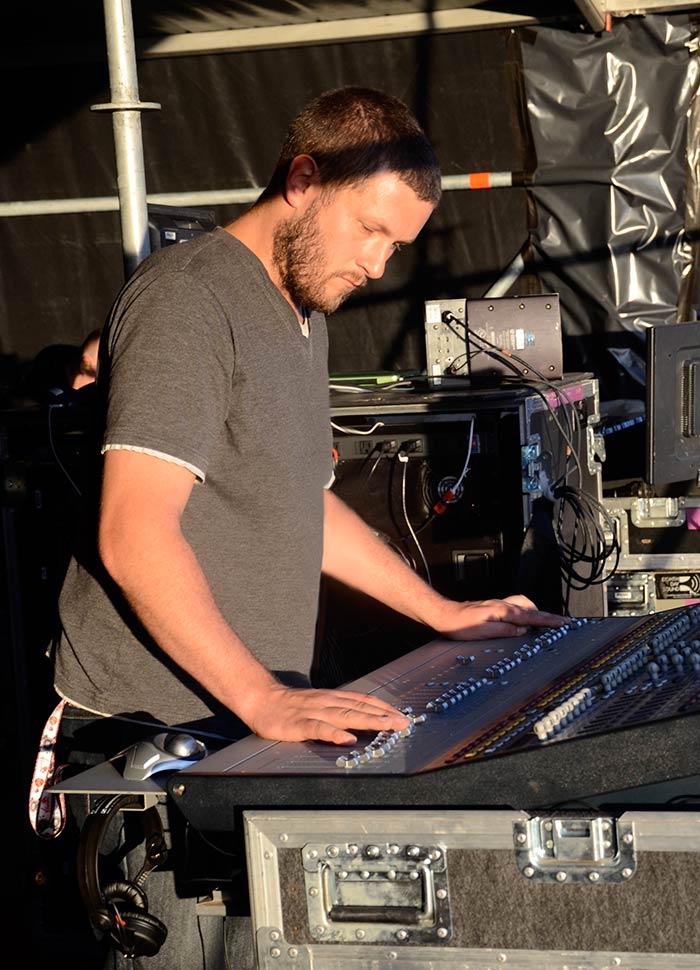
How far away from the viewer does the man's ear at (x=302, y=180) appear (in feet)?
7.08

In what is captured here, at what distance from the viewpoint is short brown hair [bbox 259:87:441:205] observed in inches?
84.5

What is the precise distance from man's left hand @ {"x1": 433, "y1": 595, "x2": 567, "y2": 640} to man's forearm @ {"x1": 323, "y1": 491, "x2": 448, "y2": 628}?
0.13 metres

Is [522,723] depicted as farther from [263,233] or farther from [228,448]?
[263,233]

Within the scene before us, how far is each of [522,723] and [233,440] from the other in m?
0.68

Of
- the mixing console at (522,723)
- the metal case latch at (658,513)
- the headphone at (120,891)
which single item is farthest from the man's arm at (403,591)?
the metal case latch at (658,513)

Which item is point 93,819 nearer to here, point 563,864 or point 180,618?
point 180,618


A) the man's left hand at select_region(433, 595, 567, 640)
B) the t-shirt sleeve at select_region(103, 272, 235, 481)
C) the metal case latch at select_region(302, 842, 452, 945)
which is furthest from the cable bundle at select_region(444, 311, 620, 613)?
the metal case latch at select_region(302, 842, 452, 945)

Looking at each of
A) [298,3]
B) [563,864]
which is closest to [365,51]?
[298,3]

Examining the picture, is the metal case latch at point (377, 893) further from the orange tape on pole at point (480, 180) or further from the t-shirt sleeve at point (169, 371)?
the orange tape on pole at point (480, 180)

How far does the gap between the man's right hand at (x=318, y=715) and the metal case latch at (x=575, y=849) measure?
9.6 inches

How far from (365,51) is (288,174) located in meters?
4.66

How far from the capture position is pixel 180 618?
1849 mm

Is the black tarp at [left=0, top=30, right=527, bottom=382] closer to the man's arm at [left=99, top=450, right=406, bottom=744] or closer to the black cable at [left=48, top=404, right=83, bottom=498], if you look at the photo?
Result: the black cable at [left=48, top=404, right=83, bottom=498]

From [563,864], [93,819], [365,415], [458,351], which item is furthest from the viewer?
[458,351]
